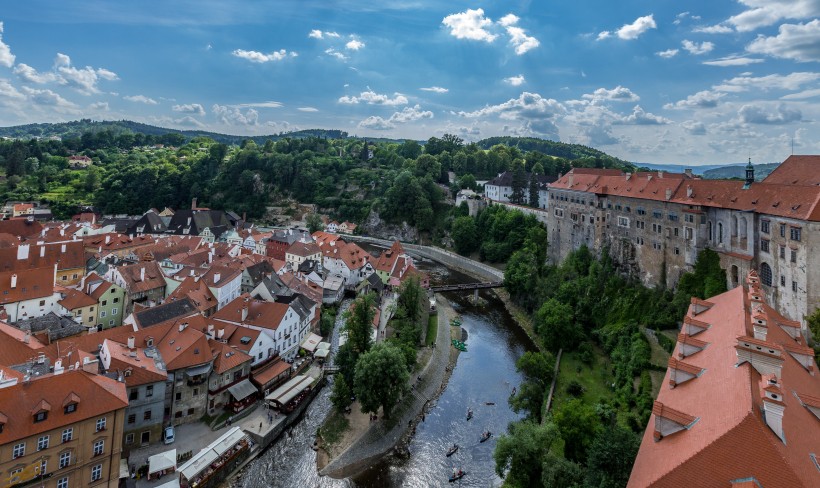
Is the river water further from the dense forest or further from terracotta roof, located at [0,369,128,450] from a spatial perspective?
the dense forest

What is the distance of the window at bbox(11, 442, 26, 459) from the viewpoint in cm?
1594

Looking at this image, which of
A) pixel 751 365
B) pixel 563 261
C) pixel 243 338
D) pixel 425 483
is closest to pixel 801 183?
pixel 563 261

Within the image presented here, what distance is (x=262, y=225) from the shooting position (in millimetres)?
109625

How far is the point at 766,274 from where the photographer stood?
29.0m

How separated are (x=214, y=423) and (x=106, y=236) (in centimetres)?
4692

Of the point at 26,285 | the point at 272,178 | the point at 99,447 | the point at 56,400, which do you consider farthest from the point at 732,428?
the point at 272,178

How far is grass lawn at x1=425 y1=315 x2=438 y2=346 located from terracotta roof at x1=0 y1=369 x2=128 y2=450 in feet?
82.2

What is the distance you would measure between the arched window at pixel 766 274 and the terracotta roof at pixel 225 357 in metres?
35.6

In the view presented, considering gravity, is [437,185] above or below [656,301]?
above

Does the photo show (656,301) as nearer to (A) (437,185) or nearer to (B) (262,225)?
(A) (437,185)

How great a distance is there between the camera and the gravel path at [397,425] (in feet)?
77.2

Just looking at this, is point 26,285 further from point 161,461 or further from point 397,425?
point 397,425

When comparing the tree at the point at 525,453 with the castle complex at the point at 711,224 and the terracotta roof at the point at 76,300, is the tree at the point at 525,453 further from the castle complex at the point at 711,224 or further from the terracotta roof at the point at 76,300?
the terracotta roof at the point at 76,300

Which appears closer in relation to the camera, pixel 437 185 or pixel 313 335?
pixel 313 335
